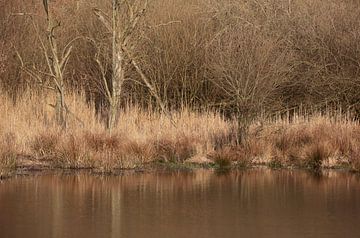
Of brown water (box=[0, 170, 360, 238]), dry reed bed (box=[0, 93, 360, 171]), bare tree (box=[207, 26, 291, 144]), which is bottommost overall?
brown water (box=[0, 170, 360, 238])

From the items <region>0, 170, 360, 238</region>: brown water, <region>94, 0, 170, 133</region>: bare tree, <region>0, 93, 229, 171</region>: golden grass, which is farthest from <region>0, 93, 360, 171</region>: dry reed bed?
<region>0, 170, 360, 238</region>: brown water

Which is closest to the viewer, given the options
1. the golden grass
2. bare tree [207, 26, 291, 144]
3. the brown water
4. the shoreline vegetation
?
the brown water

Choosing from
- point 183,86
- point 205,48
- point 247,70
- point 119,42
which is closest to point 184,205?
point 247,70

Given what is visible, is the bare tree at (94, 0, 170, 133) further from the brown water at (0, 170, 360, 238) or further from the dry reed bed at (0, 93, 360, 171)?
the brown water at (0, 170, 360, 238)

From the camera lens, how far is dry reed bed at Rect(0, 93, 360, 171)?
1605cm

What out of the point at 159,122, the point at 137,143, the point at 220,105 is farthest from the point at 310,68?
the point at 137,143

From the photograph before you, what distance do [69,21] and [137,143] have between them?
7622 mm

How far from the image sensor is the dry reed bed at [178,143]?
1605 cm

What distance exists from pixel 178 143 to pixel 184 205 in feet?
16.6

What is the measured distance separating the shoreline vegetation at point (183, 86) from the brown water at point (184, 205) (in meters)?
1.17

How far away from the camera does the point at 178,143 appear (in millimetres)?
17016

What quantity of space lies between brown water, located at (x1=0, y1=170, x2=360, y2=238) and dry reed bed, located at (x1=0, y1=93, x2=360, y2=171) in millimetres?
921

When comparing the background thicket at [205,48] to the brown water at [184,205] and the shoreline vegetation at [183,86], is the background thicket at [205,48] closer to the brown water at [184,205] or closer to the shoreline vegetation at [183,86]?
the shoreline vegetation at [183,86]

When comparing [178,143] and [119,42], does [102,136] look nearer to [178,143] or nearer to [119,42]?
[178,143]
